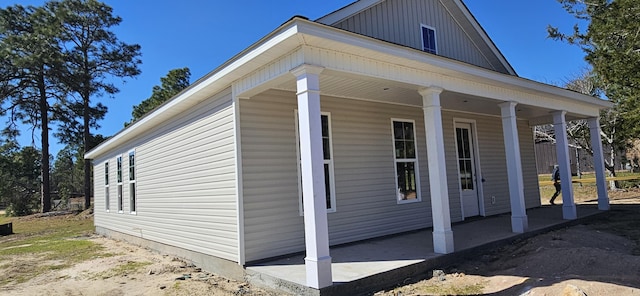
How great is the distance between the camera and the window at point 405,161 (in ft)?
24.4

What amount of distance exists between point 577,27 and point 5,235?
76.1ft

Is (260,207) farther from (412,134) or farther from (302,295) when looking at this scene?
(412,134)

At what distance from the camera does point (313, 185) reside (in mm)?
4102

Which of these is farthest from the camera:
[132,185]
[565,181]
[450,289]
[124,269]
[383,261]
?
[132,185]

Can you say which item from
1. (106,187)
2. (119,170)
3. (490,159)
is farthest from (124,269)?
(490,159)

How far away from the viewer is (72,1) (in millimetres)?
24172

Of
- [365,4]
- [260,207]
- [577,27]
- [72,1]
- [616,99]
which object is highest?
[72,1]

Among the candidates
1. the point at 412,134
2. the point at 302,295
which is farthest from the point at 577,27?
the point at 302,295

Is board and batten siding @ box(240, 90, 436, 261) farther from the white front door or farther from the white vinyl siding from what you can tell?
the white vinyl siding

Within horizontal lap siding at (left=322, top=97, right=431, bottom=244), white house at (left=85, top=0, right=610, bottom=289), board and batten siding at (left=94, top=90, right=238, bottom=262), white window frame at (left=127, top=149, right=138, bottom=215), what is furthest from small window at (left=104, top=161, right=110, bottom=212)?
horizontal lap siding at (left=322, top=97, right=431, bottom=244)

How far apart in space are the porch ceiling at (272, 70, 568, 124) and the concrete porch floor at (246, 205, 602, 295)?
2436 mm

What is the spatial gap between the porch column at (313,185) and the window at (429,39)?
458 centimetres

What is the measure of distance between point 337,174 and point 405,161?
1820mm

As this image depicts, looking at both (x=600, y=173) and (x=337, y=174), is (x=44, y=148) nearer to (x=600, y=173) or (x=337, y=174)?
(x=337, y=174)
